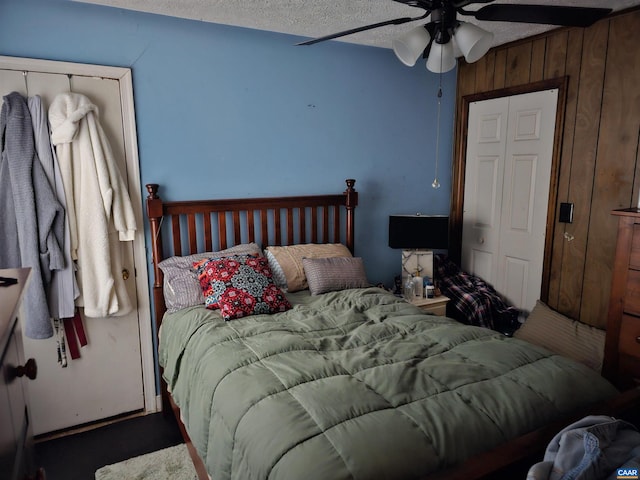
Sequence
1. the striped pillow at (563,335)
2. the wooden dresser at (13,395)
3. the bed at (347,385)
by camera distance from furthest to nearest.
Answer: the striped pillow at (563,335), the bed at (347,385), the wooden dresser at (13,395)

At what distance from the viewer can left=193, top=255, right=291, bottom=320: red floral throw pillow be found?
2.29m

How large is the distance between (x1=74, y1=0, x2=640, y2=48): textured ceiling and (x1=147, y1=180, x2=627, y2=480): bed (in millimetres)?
1004

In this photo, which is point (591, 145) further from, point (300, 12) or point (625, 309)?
point (300, 12)

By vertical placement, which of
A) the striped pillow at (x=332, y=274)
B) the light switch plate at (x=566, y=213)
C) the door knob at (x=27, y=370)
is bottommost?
the striped pillow at (x=332, y=274)

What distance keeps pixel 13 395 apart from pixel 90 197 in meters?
1.57

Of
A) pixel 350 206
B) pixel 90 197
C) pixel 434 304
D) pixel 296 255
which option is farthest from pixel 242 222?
pixel 434 304

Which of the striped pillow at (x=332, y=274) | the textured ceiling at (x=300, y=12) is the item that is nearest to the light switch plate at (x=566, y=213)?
the textured ceiling at (x=300, y=12)

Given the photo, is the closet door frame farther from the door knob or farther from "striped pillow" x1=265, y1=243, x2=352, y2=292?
the door knob

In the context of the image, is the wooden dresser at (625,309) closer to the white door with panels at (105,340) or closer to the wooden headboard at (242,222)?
the wooden headboard at (242,222)

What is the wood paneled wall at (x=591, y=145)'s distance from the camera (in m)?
2.53

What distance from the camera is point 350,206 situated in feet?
10.4

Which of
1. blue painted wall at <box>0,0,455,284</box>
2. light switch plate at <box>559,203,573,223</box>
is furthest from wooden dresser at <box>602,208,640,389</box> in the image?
blue painted wall at <box>0,0,455,284</box>

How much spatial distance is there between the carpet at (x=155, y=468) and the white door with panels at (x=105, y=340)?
53 centimetres

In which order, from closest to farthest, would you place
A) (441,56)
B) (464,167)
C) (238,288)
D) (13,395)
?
(13,395)
(441,56)
(238,288)
(464,167)
